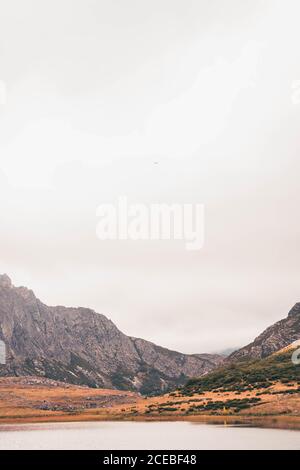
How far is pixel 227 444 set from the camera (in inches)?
3474

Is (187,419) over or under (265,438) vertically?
under
